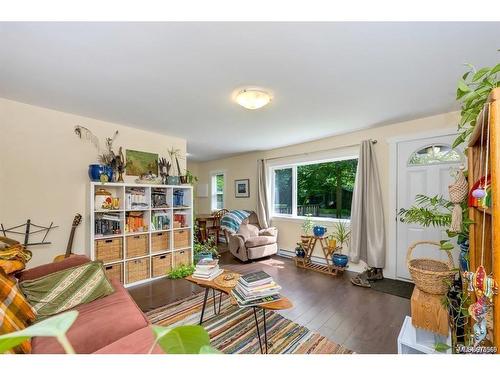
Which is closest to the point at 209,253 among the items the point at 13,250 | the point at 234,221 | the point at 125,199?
the point at 234,221

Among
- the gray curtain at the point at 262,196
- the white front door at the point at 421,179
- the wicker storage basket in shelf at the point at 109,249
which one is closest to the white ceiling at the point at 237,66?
the white front door at the point at 421,179

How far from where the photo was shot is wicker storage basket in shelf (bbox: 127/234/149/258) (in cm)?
300

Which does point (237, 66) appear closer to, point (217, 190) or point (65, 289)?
point (65, 289)

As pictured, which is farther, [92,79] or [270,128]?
[270,128]

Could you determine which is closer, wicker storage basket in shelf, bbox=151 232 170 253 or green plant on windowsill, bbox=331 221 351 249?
wicker storage basket in shelf, bbox=151 232 170 253

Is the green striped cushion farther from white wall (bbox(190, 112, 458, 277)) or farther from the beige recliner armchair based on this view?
white wall (bbox(190, 112, 458, 277))

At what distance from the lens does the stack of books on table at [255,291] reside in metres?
1.53

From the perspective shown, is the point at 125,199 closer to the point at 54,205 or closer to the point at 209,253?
the point at 54,205

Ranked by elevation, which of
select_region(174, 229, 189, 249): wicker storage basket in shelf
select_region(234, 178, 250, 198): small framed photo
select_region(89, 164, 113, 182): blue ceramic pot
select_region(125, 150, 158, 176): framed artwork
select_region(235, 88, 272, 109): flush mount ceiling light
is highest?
select_region(235, 88, 272, 109): flush mount ceiling light

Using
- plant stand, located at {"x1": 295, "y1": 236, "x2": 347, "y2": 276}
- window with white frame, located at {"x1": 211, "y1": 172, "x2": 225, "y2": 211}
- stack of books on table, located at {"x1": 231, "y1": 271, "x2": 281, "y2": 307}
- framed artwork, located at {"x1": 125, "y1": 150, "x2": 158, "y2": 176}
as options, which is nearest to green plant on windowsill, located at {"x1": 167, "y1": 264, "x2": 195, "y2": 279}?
framed artwork, located at {"x1": 125, "y1": 150, "x2": 158, "y2": 176}

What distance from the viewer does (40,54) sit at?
61.7 inches

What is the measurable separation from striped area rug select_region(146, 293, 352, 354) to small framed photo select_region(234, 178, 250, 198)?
315 cm

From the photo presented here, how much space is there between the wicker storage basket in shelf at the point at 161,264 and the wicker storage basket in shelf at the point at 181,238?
0.65ft
